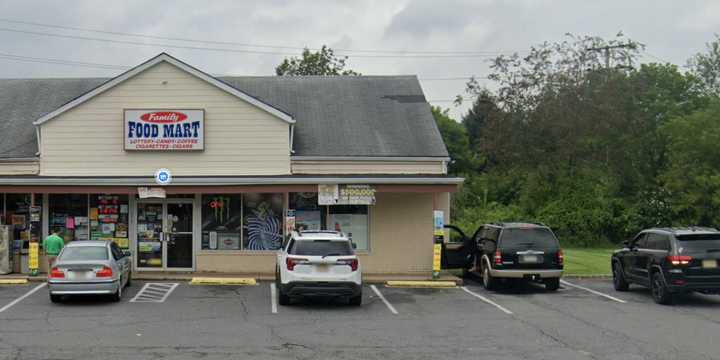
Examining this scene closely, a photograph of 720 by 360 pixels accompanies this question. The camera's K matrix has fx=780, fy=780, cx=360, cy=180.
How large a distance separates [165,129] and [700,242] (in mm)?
14566

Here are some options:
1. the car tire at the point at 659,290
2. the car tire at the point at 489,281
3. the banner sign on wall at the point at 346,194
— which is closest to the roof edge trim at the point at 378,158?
the banner sign on wall at the point at 346,194

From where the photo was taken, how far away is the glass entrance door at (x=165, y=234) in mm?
23047

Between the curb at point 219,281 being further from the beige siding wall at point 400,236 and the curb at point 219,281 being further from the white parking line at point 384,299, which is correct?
the beige siding wall at point 400,236

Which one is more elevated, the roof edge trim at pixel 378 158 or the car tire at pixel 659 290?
the roof edge trim at pixel 378 158

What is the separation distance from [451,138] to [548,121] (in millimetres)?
42303

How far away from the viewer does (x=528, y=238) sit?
765 inches

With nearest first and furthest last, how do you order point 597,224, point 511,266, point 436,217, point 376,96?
point 511,266 → point 436,217 → point 376,96 → point 597,224

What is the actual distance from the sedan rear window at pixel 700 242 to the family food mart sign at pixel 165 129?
13140 mm

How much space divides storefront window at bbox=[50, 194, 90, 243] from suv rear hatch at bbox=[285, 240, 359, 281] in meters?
9.38

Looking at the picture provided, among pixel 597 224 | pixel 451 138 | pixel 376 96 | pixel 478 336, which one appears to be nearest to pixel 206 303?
pixel 478 336

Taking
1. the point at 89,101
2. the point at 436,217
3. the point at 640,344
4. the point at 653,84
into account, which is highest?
the point at 653,84

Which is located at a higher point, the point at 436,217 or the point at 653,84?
the point at 653,84

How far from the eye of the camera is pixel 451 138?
8262 cm

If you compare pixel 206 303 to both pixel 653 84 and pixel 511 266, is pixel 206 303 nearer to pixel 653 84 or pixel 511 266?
pixel 511 266
